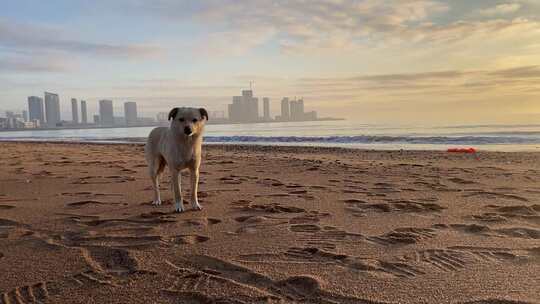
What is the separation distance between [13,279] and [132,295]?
1128mm

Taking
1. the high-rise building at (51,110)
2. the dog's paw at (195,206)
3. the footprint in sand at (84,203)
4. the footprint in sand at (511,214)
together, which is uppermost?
the high-rise building at (51,110)

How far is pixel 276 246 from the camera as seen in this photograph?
12.7 ft

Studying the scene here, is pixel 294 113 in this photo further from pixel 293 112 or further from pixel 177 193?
pixel 177 193

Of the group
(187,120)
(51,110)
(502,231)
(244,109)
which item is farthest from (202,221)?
(51,110)

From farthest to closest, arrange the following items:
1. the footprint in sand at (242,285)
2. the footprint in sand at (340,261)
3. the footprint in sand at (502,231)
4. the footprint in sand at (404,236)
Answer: the footprint in sand at (502,231) → the footprint in sand at (404,236) → the footprint in sand at (340,261) → the footprint in sand at (242,285)

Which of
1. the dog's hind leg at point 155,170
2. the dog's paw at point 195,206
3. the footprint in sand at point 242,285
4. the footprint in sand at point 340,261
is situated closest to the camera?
the footprint in sand at point 242,285

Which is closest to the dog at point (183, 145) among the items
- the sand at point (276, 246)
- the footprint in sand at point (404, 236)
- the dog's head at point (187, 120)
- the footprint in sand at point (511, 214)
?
the dog's head at point (187, 120)

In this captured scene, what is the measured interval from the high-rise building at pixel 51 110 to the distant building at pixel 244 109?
74.9 m

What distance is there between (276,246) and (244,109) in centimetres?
11329

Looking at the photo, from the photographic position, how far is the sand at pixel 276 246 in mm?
2805

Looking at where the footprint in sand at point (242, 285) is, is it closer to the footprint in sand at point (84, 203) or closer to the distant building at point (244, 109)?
the footprint in sand at point (84, 203)

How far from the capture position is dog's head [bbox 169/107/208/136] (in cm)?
554

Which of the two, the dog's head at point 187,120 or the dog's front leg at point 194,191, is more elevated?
the dog's head at point 187,120

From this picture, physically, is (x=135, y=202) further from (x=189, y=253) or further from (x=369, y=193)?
(x=369, y=193)
